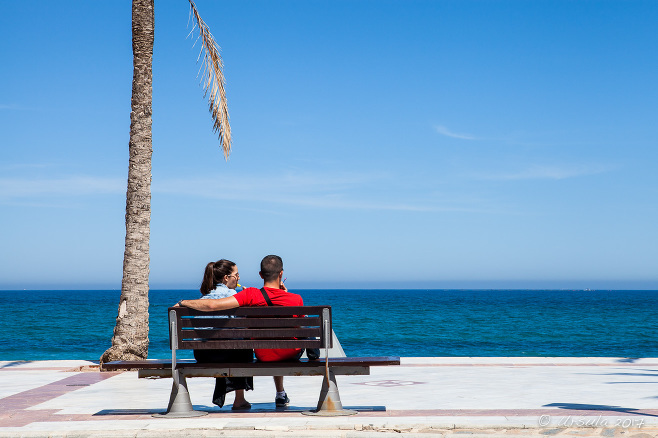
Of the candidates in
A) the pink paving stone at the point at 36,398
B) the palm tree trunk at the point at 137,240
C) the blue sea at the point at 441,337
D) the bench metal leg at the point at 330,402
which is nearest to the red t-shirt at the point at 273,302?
the bench metal leg at the point at 330,402

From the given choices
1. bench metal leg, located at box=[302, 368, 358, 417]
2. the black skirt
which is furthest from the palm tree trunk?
bench metal leg, located at box=[302, 368, 358, 417]

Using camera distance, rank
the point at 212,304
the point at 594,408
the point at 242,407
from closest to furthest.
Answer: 1. the point at 212,304
2. the point at 594,408
3. the point at 242,407

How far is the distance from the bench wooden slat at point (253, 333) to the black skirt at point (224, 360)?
1.33 ft

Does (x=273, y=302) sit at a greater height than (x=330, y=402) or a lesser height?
greater

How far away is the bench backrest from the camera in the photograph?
6781 mm

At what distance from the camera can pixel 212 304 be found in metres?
6.74

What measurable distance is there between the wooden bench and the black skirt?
31cm

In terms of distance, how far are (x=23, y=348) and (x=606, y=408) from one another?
34.6m

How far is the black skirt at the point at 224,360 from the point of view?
7.25 m

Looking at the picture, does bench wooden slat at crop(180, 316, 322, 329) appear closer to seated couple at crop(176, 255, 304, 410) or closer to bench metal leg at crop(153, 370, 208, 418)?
seated couple at crop(176, 255, 304, 410)

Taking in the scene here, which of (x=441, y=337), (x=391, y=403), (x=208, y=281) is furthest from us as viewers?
(x=441, y=337)

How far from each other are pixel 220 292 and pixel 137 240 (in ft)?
17.4

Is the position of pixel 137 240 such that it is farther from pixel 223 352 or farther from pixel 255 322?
pixel 255 322

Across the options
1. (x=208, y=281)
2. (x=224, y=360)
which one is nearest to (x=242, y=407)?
(x=224, y=360)
